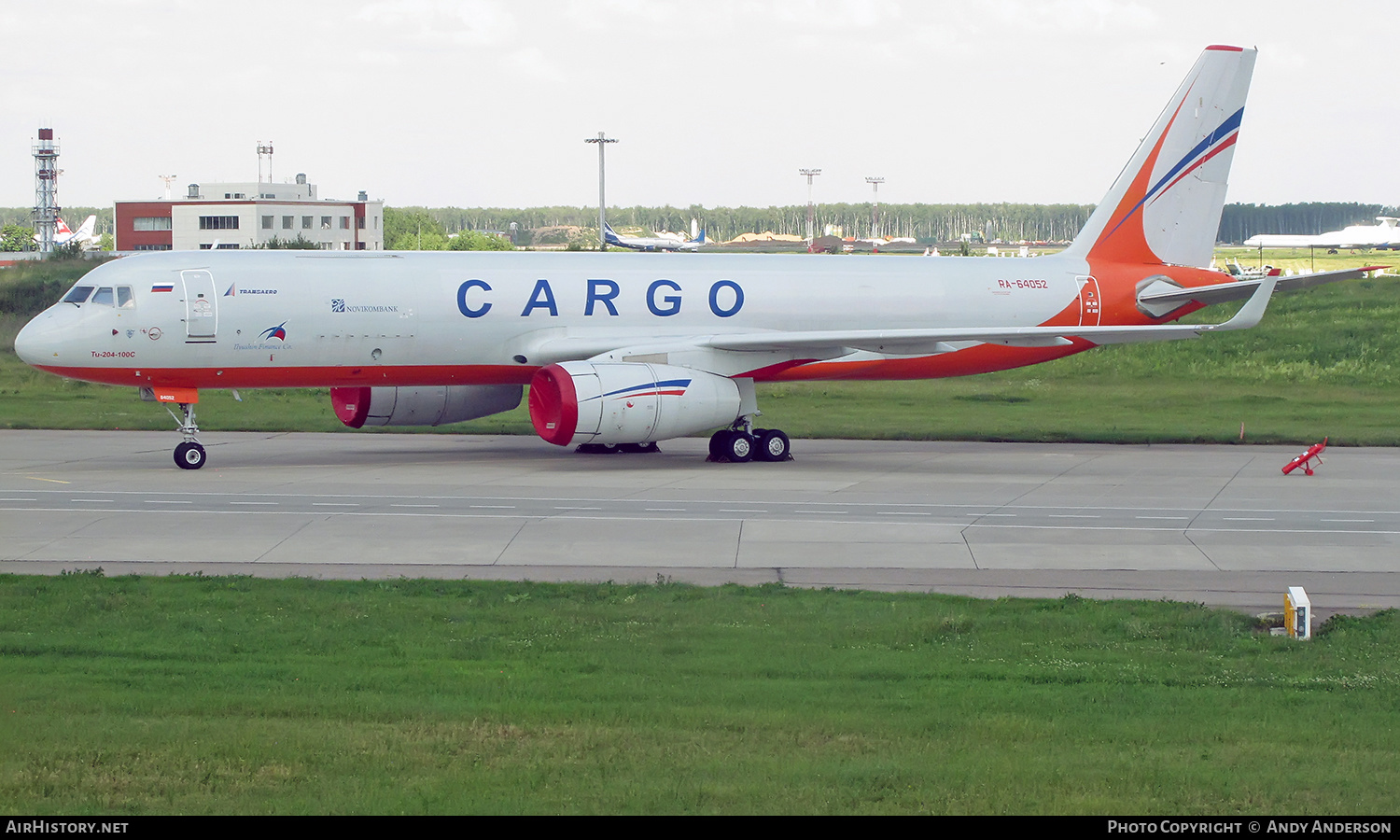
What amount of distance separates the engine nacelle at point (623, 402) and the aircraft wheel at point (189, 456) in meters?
6.16

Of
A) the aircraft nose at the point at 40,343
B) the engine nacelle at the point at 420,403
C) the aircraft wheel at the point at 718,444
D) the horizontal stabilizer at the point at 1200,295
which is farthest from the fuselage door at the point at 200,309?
the horizontal stabilizer at the point at 1200,295

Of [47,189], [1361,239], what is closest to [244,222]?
[47,189]

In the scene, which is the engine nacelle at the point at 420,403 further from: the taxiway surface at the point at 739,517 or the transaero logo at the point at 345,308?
the transaero logo at the point at 345,308

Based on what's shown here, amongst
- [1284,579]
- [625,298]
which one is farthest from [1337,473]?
[625,298]

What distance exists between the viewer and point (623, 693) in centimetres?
1084

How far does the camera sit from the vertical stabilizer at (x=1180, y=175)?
1364 inches

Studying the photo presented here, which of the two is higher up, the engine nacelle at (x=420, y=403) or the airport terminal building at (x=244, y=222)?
the airport terminal building at (x=244, y=222)

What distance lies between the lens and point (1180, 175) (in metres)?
35.2

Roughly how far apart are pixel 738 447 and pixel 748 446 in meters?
0.24

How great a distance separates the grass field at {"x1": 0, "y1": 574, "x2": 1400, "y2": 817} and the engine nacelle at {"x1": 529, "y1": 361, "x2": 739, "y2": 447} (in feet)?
39.3

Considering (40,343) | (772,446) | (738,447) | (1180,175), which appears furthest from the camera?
(1180,175)

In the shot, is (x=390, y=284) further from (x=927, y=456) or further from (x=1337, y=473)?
(x=1337, y=473)

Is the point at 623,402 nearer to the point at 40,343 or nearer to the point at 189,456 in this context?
the point at 189,456

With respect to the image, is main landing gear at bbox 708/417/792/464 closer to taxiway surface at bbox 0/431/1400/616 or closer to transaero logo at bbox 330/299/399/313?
taxiway surface at bbox 0/431/1400/616
